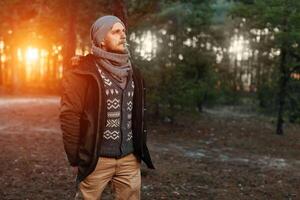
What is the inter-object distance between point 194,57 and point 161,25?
516 inches

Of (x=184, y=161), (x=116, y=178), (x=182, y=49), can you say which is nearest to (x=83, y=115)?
(x=116, y=178)

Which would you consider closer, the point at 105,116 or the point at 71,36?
the point at 105,116

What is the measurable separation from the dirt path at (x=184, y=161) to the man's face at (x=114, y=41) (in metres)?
4.08

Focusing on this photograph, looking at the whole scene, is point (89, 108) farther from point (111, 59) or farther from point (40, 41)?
point (40, 41)

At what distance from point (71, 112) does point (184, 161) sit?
25.2 ft

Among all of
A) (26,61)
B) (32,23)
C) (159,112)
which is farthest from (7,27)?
(159,112)

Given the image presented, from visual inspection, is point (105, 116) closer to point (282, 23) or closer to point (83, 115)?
point (83, 115)

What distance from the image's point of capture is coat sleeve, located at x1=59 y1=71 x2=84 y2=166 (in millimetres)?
3842

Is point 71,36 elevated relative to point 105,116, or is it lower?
elevated

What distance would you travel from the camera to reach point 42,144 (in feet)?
39.3

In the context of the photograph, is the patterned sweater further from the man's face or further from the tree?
Answer: the tree

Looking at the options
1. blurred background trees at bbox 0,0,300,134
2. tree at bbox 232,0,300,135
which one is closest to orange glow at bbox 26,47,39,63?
blurred background trees at bbox 0,0,300,134

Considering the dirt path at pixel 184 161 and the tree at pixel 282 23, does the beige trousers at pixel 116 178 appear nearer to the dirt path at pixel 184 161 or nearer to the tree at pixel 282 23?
the dirt path at pixel 184 161

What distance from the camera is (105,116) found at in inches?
154
